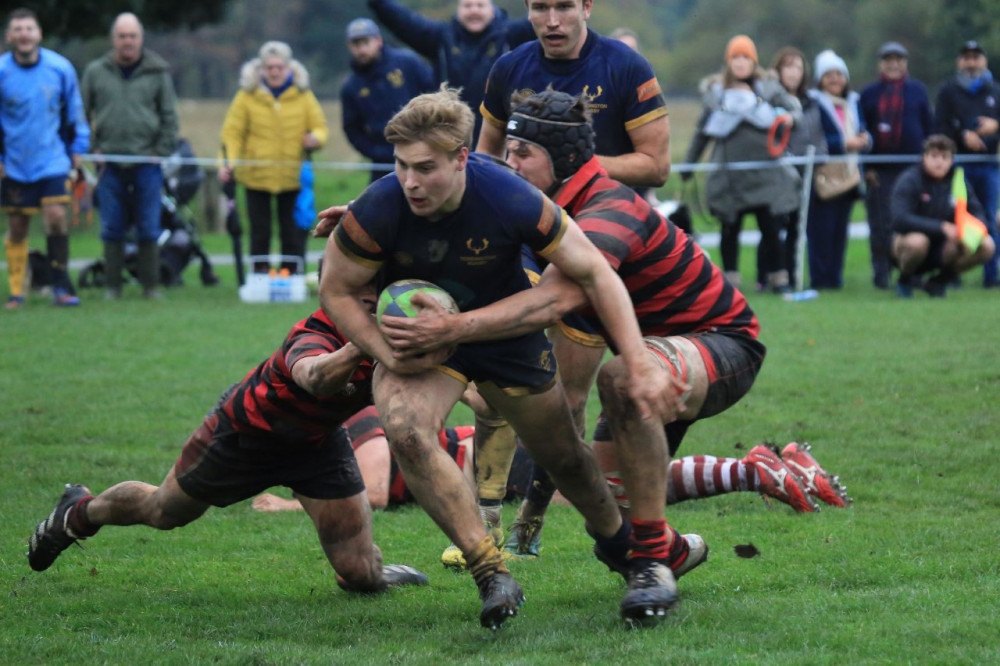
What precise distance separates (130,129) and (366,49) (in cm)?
248

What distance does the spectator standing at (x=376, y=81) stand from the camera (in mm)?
14023

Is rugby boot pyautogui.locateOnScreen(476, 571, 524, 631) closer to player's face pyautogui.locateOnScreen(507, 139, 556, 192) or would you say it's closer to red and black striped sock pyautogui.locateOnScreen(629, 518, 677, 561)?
red and black striped sock pyautogui.locateOnScreen(629, 518, 677, 561)

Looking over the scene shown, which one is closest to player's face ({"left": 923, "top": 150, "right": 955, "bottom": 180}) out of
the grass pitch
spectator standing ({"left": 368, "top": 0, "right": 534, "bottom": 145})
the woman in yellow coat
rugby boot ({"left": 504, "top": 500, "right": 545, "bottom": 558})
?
the grass pitch

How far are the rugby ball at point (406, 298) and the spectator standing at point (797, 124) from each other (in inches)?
434

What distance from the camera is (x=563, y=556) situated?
6066 millimetres

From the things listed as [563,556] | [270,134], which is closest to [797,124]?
[270,134]

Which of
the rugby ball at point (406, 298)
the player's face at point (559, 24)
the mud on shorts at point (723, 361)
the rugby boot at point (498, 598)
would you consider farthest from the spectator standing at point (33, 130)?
the rugby boot at point (498, 598)

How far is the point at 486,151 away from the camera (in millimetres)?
6598

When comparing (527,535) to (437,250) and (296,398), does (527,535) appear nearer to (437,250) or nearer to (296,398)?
(296,398)

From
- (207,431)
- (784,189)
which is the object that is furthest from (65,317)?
(207,431)

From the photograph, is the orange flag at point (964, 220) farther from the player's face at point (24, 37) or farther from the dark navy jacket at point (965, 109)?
the player's face at point (24, 37)

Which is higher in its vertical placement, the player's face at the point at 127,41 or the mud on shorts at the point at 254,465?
the player's face at the point at 127,41

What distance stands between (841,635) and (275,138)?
35.6 feet

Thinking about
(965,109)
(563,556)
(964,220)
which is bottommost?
(563,556)
